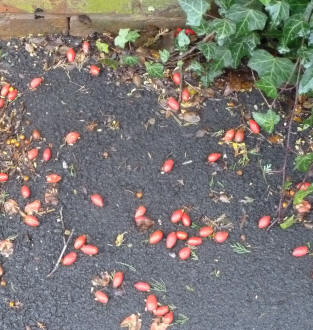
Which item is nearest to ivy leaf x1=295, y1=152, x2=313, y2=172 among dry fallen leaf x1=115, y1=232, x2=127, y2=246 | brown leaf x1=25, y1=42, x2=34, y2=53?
dry fallen leaf x1=115, y1=232, x2=127, y2=246

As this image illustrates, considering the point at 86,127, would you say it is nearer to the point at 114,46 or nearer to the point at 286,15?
the point at 114,46

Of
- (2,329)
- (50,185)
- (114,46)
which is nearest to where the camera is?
(2,329)

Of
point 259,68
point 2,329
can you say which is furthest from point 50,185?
point 259,68

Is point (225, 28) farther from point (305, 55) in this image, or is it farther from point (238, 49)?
point (305, 55)

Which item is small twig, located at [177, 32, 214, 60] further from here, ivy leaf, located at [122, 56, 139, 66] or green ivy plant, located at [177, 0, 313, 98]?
ivy leaf, located at [122, 56, 139, 66]

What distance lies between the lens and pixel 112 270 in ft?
8.06

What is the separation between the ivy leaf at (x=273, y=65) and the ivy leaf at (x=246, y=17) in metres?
0.14

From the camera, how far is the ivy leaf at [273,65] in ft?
7.76

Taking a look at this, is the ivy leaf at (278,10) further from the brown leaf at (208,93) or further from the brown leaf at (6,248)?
the brown leaf at (6,248)

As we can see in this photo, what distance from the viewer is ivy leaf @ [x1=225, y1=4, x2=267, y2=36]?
7.34 ft

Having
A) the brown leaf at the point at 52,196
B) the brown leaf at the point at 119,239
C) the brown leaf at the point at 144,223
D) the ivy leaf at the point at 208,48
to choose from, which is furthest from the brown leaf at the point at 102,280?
the ivy leaf at the point at 208,48

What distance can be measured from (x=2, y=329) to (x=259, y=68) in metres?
1.57

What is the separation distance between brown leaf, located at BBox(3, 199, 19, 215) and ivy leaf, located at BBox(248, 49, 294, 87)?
124cm

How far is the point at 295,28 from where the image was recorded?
2.23 metres
